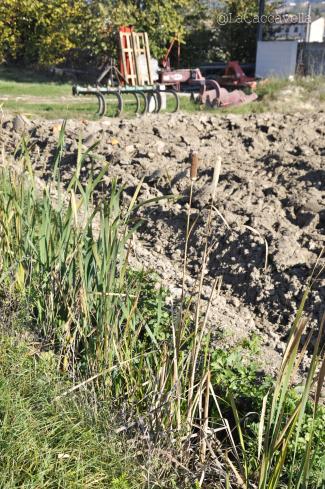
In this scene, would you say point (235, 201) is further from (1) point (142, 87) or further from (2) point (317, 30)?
(2) point (317, 30)

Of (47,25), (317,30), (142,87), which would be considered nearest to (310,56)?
(317,30)

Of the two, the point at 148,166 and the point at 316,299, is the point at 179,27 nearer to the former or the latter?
the point at 148,166

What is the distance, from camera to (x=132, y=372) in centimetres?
245

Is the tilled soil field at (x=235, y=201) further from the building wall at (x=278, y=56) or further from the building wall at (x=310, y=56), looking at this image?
the building wall at (x=278, y=56)

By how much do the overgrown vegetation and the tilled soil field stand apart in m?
0.29

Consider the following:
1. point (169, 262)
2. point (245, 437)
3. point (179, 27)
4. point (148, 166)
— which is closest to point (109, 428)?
point (245, 437)

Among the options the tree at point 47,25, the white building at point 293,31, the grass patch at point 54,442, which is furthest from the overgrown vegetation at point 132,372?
the white building at point 293,31

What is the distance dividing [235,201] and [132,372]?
2.68 meters

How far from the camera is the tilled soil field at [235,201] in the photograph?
369 centimetres

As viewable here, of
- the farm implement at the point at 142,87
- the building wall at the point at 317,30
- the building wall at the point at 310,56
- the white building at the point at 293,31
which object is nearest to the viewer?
the farm implement at the point at 142,87

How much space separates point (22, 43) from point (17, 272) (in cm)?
1533

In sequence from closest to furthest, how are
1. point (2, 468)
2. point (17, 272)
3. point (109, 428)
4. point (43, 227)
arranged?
1. point (2, 468)
2. point (109, 428)
3. point (43, 227)
4. point (17, 272)

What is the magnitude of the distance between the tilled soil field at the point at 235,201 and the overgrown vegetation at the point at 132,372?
291 mm

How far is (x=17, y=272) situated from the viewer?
9.86ft
